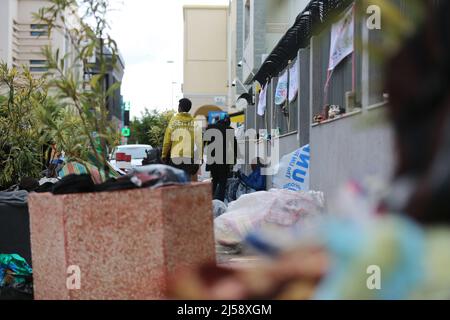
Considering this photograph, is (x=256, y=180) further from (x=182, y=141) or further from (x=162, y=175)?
(x=162, y=175)

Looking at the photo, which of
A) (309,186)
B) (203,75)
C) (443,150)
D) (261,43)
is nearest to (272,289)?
(443,150)

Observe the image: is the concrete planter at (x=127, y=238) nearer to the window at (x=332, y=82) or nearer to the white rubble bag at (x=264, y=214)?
the white rubble bag at (x=264, y=214)

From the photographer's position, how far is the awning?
8.52 metres

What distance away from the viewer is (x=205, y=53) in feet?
172

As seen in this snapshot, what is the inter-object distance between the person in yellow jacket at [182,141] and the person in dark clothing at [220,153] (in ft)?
7.14

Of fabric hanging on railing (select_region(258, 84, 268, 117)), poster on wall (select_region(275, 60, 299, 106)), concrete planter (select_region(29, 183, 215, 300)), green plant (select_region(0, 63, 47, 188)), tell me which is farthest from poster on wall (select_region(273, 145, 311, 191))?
fabric hanging on railing (select_region(258, 84, 268, 117))

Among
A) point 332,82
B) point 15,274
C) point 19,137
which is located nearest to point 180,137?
point 19,137

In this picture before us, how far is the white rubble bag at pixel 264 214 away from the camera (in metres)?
5.16

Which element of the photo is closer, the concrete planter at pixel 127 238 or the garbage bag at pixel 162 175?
the concrete planter at pixel 127 238

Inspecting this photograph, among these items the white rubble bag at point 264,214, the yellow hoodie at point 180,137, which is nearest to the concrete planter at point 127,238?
the white rubble bag at point 264,214

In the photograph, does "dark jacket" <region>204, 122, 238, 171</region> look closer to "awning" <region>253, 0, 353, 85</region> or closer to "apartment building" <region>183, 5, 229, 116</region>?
"awning" <region>253, 0, 353, 85</region>

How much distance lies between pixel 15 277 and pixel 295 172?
5.60 m

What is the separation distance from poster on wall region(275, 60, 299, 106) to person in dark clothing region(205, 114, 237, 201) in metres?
1.69

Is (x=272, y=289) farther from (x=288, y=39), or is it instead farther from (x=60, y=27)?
(x=288, y=39)
